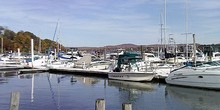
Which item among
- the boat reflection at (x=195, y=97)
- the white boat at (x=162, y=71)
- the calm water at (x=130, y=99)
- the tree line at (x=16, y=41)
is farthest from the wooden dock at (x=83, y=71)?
the tree line at (x=16, y=41)

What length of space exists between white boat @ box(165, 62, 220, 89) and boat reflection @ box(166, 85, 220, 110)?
647mm

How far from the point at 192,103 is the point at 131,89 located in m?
9.00

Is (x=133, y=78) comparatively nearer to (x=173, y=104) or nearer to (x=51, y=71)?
(x=173, y=104)

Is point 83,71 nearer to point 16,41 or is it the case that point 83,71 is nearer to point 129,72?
point 129,72

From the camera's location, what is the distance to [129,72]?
39.2 metres

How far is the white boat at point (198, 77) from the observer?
30.4 metres

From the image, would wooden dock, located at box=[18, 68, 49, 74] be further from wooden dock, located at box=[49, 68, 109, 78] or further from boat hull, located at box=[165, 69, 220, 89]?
boat hull, located at box=[165, 69, 220, 89]

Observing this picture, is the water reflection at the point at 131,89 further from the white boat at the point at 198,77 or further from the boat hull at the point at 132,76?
the white boat at the point at 198,77

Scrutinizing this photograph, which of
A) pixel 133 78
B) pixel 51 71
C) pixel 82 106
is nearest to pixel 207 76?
pixel 133 78

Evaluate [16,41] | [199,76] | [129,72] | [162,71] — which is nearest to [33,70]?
[129,72]

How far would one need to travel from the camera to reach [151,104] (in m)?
24.1

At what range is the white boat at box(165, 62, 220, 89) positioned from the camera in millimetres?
30370

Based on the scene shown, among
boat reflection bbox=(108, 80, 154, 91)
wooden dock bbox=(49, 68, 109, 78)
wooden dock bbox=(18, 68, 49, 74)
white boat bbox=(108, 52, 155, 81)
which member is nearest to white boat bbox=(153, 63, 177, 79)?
white boat bbox=(108, 52, 155, 81)

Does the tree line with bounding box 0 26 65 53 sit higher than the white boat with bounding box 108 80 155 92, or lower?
higher
